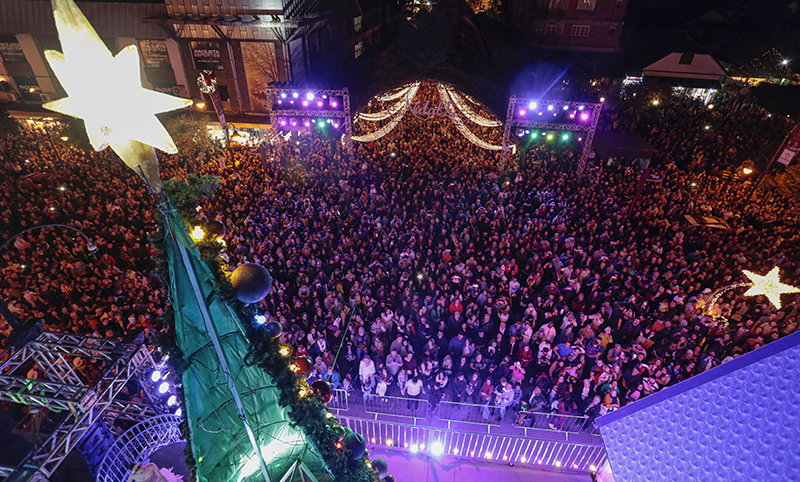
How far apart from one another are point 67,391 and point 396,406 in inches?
216

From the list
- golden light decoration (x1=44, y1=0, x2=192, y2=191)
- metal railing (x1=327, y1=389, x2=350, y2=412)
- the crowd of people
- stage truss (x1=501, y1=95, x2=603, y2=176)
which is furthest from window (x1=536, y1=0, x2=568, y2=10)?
golden light decoration (x1=44, y1=0, x2=192, y2=191)

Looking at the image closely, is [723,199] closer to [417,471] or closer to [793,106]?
[793,106]

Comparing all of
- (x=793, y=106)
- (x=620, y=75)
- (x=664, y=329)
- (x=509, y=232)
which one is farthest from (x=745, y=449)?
(x=620, y=75)

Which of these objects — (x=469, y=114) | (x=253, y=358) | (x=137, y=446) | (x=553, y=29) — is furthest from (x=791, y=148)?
(x=137, y=446)

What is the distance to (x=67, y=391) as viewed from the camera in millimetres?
4742

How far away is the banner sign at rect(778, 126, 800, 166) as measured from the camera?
47.2 feet

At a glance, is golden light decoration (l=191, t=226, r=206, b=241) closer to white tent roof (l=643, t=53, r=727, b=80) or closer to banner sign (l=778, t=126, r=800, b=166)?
banner sign (l=778, t=126, r=800, b=166)

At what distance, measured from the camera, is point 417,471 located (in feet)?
25.3

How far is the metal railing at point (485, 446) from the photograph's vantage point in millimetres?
7441

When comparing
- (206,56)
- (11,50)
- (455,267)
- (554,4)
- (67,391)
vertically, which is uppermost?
(554,4)

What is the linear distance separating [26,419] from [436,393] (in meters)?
7.73

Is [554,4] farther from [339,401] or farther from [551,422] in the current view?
[339,401]

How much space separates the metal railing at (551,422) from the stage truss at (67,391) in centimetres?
681

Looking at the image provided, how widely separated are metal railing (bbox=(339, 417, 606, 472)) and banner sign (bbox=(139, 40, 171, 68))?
26.9m
